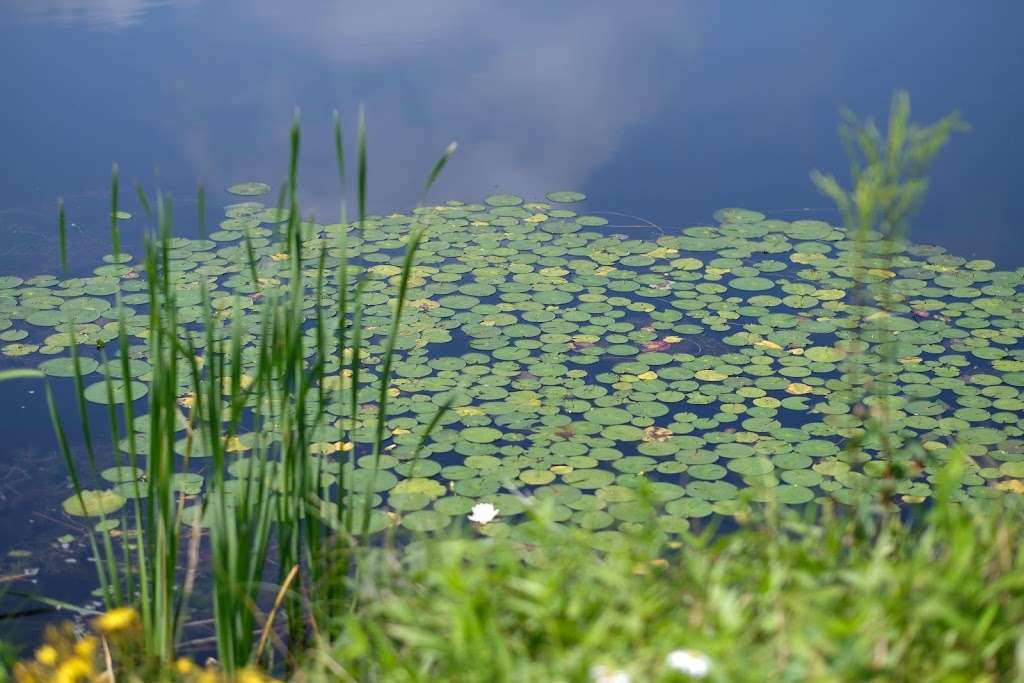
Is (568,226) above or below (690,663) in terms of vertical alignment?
below

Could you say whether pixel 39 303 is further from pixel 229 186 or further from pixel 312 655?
pixel 312 655

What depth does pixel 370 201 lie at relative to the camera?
5066mm

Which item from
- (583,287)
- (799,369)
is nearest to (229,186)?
(583,287)

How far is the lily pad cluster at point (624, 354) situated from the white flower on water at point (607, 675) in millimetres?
1138

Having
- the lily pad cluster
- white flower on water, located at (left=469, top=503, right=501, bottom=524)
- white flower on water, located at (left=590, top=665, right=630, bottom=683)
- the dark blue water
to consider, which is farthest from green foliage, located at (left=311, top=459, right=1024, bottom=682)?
the dark blue water

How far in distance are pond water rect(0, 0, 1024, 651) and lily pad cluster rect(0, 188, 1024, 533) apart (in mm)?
12

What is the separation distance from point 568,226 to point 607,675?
3418 millimetres

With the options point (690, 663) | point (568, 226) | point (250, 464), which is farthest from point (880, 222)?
point (690, 663)

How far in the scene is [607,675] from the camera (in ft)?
4.46

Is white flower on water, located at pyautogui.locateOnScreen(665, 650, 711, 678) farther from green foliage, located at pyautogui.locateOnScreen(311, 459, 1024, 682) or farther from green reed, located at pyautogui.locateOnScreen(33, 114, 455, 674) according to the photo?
green reed, located at pyautogui.locateOnScreen(33, 114, 455, 674)

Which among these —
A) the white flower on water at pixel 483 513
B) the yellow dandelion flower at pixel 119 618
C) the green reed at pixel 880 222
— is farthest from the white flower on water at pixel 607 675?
the white flower on water at pixel 483 513

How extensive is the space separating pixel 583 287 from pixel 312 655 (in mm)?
2410

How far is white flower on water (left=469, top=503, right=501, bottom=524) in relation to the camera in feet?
9.14

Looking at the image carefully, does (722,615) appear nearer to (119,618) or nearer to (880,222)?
(119,618)
